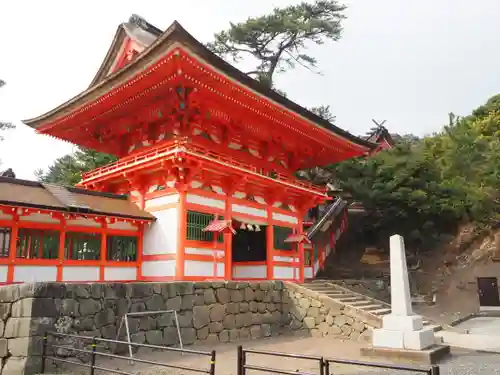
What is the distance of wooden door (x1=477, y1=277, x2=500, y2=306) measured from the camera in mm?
21844

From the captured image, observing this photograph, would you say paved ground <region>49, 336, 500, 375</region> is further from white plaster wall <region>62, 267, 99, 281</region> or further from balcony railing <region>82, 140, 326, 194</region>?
balcony railing <region>82, 140, 326, 194</region>

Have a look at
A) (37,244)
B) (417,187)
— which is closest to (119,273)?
(37,244)

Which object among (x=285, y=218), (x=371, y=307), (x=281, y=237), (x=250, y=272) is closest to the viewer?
(x=371, y=307)

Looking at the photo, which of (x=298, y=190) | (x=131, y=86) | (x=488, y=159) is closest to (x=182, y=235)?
(x=131, y=86)

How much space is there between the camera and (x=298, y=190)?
18922 mm

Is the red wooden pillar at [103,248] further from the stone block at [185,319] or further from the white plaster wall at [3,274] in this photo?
the stone block at [185,319]

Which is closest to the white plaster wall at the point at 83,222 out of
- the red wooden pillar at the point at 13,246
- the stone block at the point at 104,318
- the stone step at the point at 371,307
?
the red wooden pillar at the point at 13,246

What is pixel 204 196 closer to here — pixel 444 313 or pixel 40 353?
pixel 40 353

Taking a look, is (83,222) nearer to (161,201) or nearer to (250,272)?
(161,201)

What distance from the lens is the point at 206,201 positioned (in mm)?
15578

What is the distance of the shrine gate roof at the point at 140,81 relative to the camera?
41.3 ft

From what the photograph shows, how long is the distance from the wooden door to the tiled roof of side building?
17.7 metres

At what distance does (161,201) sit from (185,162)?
86.2 inches

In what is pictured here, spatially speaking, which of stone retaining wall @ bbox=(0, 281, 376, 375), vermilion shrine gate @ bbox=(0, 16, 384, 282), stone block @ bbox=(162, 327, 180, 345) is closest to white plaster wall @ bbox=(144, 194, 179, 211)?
vermilion shrine gate @ bbox=(0, 16, 384, 282)
